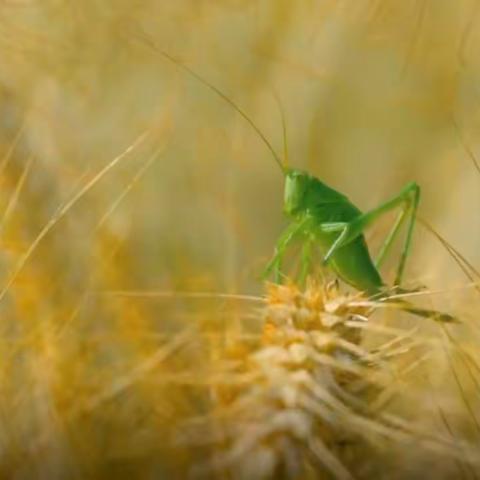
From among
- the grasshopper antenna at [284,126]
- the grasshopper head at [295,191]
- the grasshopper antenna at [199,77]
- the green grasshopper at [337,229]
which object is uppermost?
the grasshopper antenna at [199,77]

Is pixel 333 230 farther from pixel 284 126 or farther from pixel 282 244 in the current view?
pixel 284 126

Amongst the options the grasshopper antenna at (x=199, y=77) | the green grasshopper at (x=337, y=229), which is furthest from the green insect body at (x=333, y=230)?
the grasshopper antenna at (x=199, y=77)

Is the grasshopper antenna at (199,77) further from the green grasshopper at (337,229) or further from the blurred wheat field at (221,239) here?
the green grasshopper at (337,229)

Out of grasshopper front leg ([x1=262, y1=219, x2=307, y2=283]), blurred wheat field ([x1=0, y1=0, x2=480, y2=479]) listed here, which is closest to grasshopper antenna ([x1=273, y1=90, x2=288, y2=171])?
blurred wheat field ([x1=0, y1=0, x2=480, y2=479])

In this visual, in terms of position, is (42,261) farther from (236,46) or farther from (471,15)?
(471,15)

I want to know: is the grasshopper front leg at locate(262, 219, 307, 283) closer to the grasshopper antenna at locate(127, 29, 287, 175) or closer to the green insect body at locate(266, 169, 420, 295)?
the green insect body at locate(266, 169, 420, 295)

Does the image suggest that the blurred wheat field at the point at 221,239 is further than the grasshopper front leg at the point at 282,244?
No

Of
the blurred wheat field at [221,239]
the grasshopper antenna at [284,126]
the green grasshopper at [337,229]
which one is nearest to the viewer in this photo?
the blurred wheat field at [221,239]
